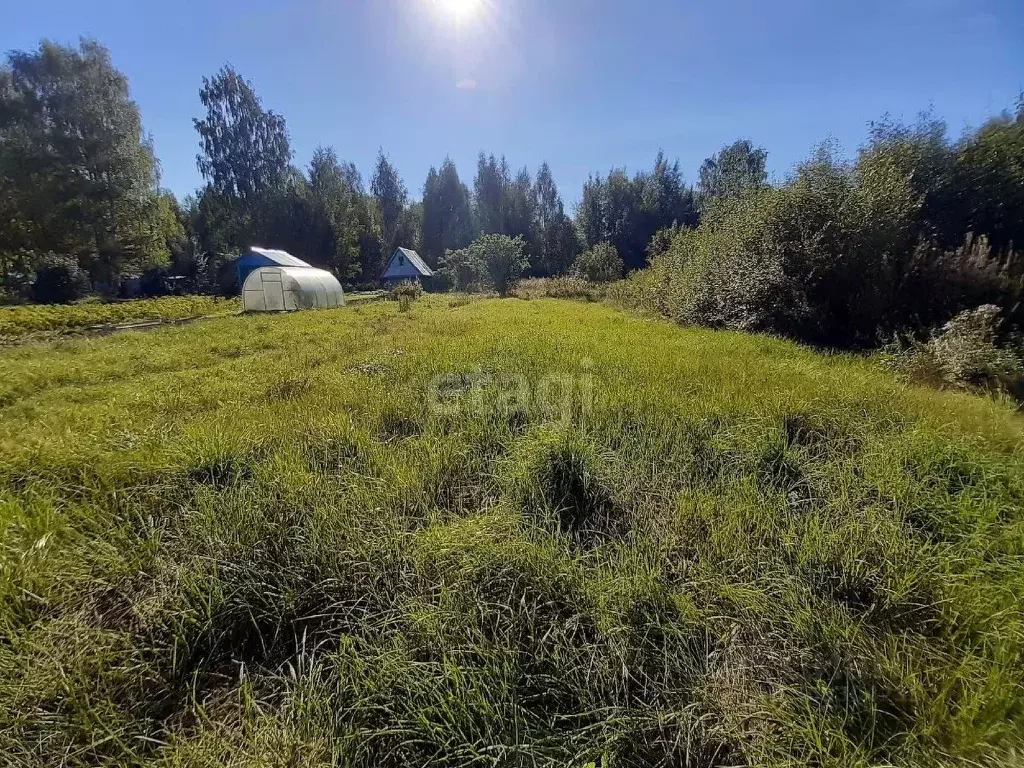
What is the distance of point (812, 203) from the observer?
25.7 ft

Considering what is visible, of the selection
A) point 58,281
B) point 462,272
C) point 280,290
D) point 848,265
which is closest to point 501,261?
point 462,272

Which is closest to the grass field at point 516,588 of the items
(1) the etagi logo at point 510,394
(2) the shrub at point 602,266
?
(1) the etagi logo at point 510,394

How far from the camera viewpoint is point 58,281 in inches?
929

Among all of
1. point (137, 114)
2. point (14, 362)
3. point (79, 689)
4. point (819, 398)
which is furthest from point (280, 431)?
point (137, 114)

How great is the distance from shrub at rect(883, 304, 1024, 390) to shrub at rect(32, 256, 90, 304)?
118 feet

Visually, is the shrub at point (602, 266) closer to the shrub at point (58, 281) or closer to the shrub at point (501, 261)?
the shrub at point (501, 261)

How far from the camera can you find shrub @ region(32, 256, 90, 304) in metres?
23.1

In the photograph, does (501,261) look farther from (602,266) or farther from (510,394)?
(510,394)

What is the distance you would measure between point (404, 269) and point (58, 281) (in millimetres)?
Answer: 21708

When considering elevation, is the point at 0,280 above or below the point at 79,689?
above

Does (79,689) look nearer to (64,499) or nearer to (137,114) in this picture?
(64,499)

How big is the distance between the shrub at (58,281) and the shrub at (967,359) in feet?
118

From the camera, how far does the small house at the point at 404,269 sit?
35.8 m

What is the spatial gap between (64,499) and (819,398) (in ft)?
18.9
